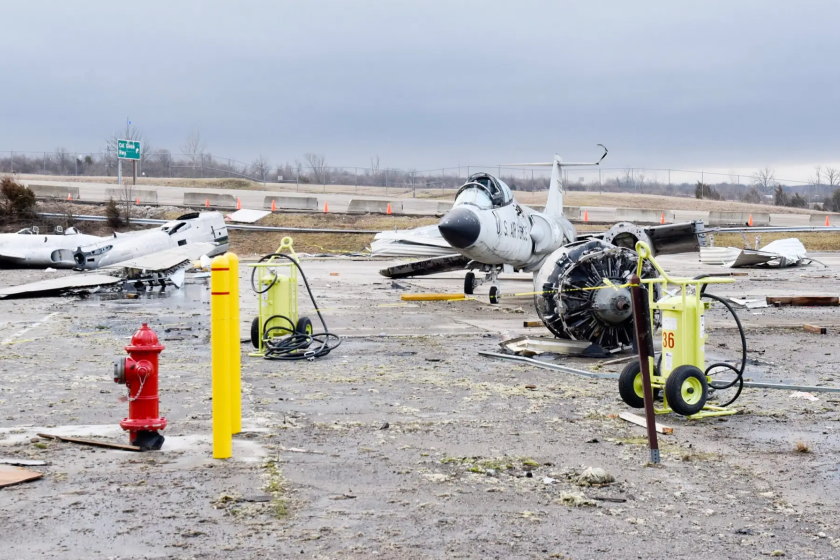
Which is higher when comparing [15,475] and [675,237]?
[675,237]

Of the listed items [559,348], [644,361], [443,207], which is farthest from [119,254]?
[443,207]

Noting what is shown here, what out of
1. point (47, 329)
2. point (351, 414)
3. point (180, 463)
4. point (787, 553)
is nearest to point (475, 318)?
point (47, 329)

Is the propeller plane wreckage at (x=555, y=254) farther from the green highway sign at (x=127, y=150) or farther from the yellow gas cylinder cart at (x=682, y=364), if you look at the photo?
the green highway sign at (x=127, y=150)

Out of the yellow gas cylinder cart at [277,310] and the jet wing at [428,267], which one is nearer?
the yellow gas cylinder cart at [277,310]

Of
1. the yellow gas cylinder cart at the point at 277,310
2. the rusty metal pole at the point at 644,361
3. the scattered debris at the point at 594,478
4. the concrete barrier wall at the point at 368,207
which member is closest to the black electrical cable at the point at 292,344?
the yellow gas cylinder cart at the point at 277,310

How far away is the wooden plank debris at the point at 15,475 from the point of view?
6.36 meters

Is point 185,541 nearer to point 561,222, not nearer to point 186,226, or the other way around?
point 561,222

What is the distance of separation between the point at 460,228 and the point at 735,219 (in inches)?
1687

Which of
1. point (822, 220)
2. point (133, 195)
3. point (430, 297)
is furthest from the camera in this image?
point (822, 220)

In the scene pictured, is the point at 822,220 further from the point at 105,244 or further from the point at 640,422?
the point at 640,422

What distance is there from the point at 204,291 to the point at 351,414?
53.3 feet

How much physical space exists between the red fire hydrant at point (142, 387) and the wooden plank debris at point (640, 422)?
159 inches

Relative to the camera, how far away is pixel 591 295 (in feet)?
43.1

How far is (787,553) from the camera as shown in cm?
521
